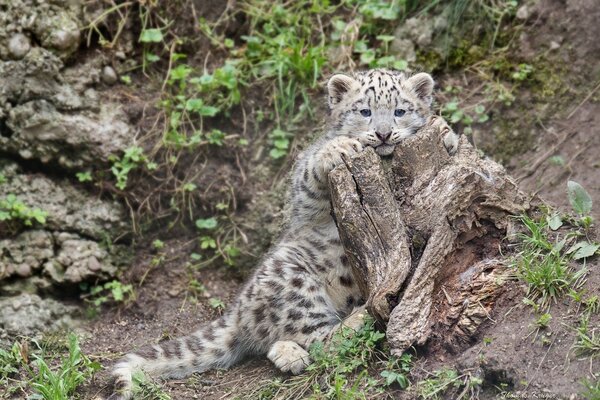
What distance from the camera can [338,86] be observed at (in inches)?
331

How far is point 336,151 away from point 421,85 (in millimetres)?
1575

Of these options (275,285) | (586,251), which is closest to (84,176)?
(275,285)

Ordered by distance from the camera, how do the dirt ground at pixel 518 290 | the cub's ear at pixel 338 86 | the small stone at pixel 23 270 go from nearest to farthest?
1. the dirt ground at pixel 518 290
2. the cub's ear at pixel 338 86
3. the small stone at pixel 23 270

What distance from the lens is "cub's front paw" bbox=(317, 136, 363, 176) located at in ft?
23.2

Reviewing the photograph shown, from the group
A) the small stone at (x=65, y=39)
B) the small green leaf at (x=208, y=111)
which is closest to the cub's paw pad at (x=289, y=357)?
the small green leaf at (x=208, y=111)

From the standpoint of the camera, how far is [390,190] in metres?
6.75

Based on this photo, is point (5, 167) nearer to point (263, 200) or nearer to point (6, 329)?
point (6, 329)

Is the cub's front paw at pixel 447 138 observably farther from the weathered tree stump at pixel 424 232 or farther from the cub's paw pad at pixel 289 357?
the cub's paw pad at pixel 289 357

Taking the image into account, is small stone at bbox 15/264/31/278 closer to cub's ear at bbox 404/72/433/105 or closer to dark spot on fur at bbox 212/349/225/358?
dark spot on fur at bbox 212/349/225/358

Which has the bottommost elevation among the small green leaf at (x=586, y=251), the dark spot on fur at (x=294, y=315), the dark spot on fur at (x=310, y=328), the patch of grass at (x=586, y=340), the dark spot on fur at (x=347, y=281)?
the dark spot on fur at (x=310, y=328)

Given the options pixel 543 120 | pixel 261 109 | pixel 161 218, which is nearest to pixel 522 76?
pixel 543 120

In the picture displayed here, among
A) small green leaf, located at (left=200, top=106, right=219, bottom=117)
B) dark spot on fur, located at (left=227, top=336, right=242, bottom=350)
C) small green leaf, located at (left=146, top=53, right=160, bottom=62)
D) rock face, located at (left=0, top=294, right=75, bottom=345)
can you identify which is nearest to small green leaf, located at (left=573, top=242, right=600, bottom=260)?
dark spot on fur, located at (left=227, top=336, right=242, bottom=350)

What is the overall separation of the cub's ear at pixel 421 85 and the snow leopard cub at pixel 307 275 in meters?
0.01

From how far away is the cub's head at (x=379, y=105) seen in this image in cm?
762
